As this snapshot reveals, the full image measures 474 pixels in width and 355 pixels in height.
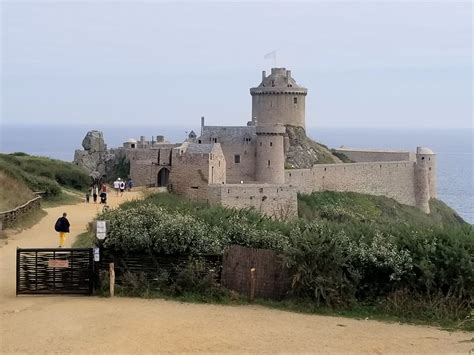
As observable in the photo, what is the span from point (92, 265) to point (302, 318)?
4600 mm

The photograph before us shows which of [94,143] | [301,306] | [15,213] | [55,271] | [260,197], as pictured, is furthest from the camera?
[94,143]

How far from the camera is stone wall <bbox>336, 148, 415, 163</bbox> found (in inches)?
2354

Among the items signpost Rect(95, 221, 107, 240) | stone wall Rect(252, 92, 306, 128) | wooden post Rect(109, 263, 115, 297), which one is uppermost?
stone wall Rect(252, 92, 306, 128)

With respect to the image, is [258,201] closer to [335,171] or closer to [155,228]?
[335,171]

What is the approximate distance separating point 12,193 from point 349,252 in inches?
613

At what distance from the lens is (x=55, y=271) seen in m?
16.1

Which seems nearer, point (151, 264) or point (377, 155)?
point (151, 264)

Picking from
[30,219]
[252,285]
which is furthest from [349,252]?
[30,219]

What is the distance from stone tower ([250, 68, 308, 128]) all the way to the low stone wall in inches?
1149

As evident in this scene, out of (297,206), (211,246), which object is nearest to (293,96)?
(297,206)

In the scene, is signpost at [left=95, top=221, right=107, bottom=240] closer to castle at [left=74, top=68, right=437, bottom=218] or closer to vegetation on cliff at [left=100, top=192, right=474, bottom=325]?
vegetation on cliff at [left=100, top=192, right=474, bottom=325]

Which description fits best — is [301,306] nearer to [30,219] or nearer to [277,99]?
[30,219]

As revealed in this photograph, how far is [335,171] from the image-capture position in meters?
50.8

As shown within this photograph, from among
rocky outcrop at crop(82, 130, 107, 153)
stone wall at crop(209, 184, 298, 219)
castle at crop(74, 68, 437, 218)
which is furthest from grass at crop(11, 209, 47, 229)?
rocky outcrop at crop(82, 130, 107, 153)
